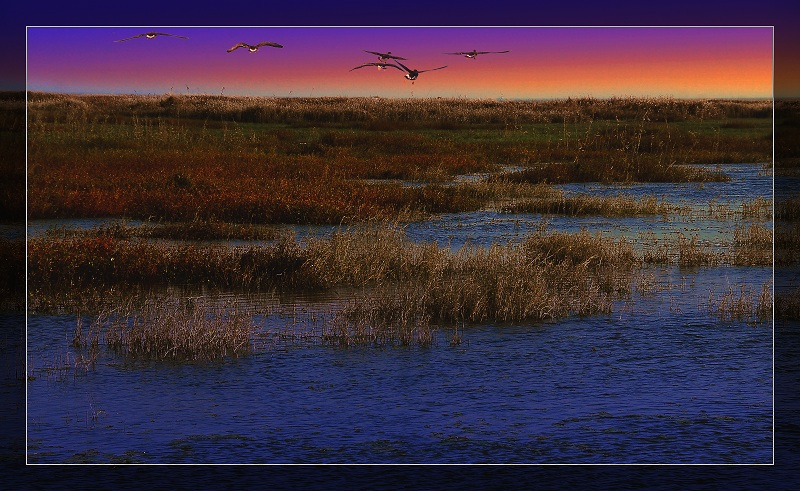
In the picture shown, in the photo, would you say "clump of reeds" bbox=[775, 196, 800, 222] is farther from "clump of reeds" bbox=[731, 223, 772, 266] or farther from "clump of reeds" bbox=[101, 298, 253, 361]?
"clump of reeds" bbox=[101, 298, 253, 361]

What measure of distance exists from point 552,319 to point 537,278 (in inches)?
25.3

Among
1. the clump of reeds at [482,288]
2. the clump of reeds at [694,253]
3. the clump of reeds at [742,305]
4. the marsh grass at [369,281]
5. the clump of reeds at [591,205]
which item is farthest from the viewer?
the clump of reeds at [742,305]

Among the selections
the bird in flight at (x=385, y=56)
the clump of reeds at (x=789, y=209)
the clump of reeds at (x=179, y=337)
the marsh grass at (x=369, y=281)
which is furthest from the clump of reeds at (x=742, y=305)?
the clump of reeds at (x=789, y=209)

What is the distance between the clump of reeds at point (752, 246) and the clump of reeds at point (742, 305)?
358 millimetres

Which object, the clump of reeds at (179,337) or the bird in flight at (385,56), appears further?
the clump of reeds at (179,337)

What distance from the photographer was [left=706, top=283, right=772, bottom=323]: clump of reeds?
16594 millimetres

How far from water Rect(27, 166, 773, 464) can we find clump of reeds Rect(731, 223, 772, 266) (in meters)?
0.17

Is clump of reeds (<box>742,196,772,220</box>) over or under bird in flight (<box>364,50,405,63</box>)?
under

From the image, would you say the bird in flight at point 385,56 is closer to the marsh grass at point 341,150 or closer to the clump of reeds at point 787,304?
the marsh grass at point 341,150

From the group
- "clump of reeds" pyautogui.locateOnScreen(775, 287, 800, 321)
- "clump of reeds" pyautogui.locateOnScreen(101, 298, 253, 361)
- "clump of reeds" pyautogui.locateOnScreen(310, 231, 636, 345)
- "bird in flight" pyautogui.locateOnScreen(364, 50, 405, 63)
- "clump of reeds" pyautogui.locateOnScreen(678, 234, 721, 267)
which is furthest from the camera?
"clump of reeds" pyautogui.locateOnScreen(775, 287, 800, 321)

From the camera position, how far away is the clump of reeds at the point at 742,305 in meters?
16.6

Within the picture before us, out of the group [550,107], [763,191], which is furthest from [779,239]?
[550,107]

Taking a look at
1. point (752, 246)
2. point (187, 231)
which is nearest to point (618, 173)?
point (752, 246)

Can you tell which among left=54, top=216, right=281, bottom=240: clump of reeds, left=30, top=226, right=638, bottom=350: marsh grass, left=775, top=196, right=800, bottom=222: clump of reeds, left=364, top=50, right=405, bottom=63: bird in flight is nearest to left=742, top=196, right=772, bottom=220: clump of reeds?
left=30, top=226, right=638, bottom=350: marsh grass
